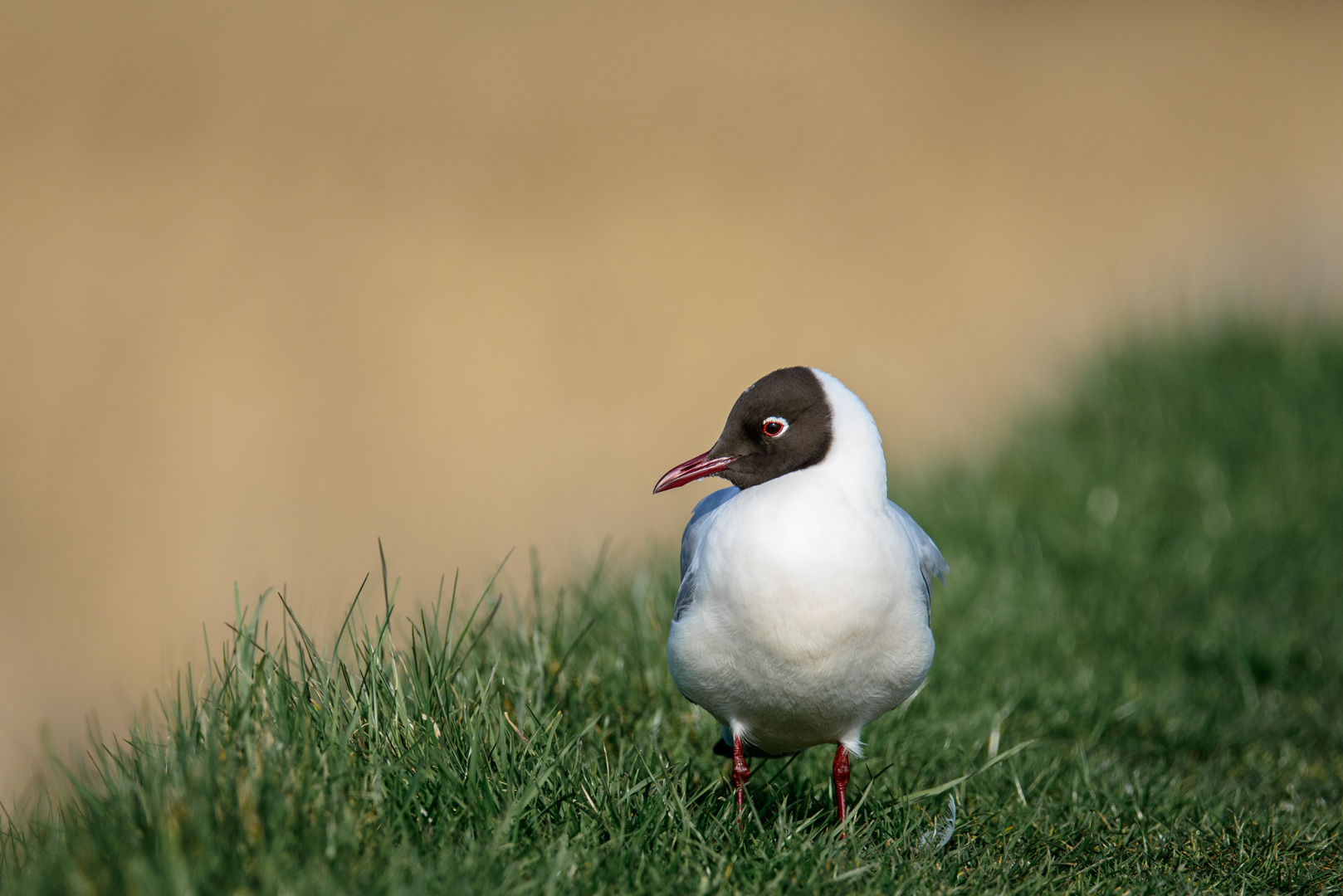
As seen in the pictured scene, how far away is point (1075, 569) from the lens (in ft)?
20.5

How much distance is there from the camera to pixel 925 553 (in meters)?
3.54

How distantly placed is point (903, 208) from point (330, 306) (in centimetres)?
673

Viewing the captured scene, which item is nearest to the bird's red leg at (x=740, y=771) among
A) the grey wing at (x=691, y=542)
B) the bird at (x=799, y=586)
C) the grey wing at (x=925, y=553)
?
the bird at (x=799, y=586)

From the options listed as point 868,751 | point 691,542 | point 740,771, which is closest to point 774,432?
point 691,542

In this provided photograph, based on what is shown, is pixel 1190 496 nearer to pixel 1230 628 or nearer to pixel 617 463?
pixel 1230 628

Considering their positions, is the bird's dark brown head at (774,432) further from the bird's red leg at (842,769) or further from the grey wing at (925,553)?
the bird's red leg at (842,769)

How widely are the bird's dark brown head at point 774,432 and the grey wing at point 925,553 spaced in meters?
0.36

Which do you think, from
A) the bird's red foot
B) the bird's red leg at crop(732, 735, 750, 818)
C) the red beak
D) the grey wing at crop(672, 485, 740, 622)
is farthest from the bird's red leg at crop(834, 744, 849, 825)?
the red beak

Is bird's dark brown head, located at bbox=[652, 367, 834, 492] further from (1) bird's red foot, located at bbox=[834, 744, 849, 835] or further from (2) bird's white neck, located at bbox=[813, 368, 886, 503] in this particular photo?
(1) bird's red foot, located at bbox=[834, 744, 849, 835]

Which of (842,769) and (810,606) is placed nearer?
(810,606)

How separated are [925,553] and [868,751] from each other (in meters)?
0.90

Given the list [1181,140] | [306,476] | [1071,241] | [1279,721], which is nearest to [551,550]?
[306,476]

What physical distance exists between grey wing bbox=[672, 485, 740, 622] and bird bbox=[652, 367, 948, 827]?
0.01 metres

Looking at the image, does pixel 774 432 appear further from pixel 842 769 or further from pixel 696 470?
pixel 842 769
